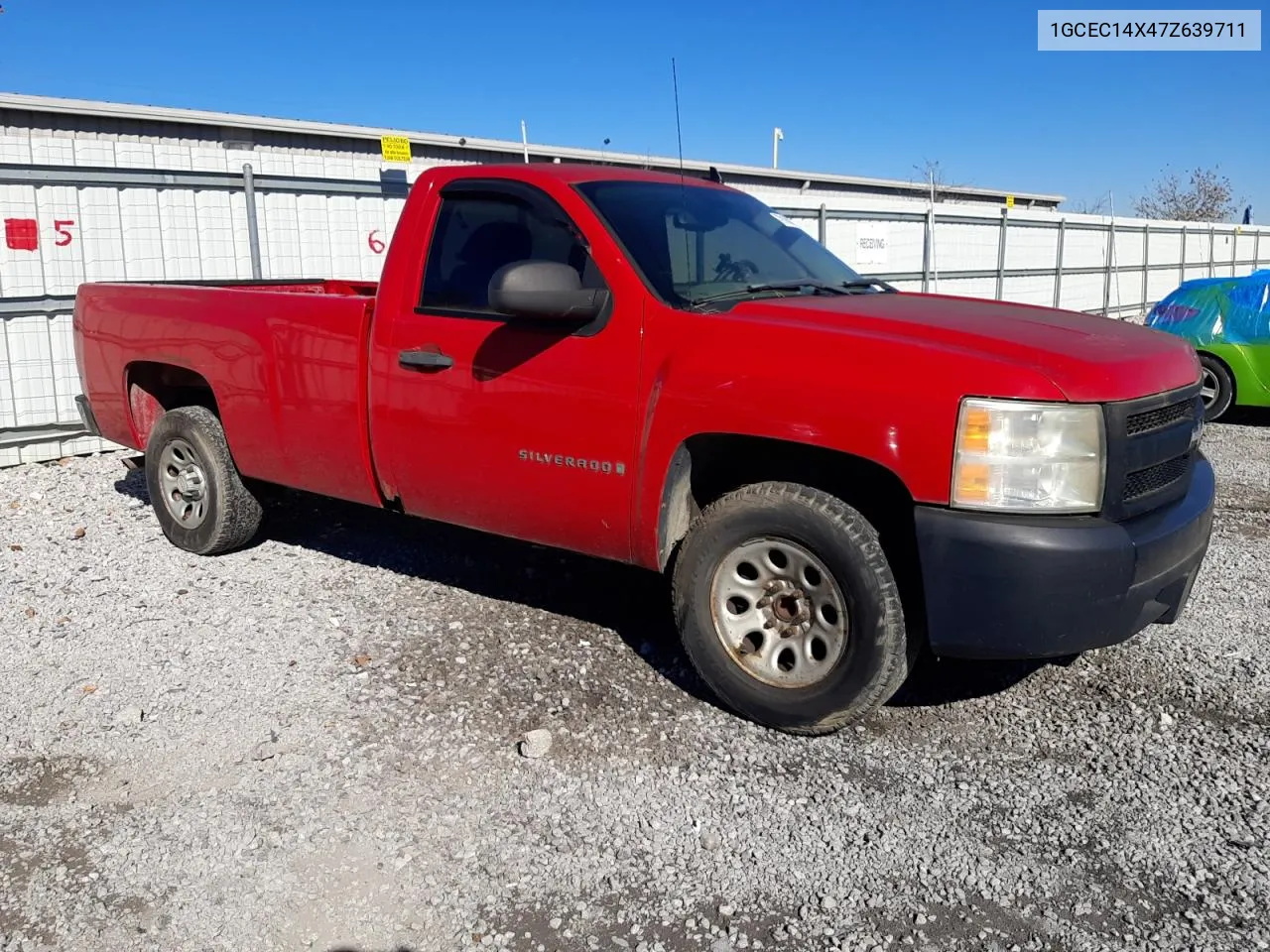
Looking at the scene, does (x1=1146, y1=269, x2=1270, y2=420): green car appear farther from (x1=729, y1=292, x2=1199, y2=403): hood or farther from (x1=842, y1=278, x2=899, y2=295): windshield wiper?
(x1=729, y1=292, x2=1199, y2=403): hood

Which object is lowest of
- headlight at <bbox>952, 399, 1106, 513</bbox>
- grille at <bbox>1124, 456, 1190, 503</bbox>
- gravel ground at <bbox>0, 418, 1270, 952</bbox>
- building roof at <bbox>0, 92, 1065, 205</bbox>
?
gravel ground at <bbox>0, 418, 1270, 952</bbox>

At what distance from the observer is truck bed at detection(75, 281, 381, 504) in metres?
4.82

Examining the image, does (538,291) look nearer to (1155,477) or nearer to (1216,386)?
(1155,477)

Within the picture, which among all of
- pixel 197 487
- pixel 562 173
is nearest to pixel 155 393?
pixel 197 487

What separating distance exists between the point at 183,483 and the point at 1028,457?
4.67m

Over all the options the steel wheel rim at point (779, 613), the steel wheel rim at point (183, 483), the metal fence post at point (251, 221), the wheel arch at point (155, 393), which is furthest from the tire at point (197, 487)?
the metal fence post at point (251, 221)

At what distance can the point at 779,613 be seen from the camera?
3.76 m

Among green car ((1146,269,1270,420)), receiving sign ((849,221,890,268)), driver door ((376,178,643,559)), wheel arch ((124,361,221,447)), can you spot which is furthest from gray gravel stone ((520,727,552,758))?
receiving sign ((849,221,890,268))

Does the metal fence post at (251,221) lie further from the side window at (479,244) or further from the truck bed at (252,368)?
the side window at (479,244)

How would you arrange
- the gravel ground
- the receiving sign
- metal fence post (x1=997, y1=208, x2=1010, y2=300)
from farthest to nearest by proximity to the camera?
metal fence post (x1=997, y1=208, x2=1010, y2=300) < the receiving sign < the gravel ground

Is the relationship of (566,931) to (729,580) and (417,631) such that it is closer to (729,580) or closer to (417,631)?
(729,580)

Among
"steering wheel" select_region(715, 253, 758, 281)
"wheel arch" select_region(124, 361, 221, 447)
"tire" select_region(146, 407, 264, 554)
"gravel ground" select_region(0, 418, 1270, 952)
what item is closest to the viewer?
"gravel ground" select_region(0, 418, 1270, 952)

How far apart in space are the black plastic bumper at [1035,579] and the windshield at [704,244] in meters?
1.36

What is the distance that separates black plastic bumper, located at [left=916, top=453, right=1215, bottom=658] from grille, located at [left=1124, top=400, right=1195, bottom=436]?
0.99 feet
